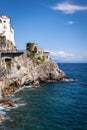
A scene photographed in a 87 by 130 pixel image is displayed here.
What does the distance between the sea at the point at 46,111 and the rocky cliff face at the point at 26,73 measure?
382 cm

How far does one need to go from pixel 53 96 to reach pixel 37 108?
18407 mm

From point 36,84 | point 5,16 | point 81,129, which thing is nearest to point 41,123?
point 81,129

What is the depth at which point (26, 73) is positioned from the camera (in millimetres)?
100875

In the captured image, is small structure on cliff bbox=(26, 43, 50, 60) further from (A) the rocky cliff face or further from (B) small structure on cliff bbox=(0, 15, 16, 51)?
(B) small structure on cliff bbox=(0, 15, 16, 51)

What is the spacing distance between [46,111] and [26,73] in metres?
38.5

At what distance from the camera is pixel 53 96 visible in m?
84.4

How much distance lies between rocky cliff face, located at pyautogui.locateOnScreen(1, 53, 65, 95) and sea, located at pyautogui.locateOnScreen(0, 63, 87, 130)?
3.82 metres

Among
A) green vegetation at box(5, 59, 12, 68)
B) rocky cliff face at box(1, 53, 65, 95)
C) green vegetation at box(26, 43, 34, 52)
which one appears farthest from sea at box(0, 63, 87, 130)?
→ green vegetation at box(26, 43, 34, 52)

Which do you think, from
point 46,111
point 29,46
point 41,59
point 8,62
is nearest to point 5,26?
point 8,62

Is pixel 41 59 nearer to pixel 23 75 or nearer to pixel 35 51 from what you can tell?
pixel 35 51

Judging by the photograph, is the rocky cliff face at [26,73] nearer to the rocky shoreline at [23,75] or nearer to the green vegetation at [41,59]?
the rocky shoreline at [23,75]

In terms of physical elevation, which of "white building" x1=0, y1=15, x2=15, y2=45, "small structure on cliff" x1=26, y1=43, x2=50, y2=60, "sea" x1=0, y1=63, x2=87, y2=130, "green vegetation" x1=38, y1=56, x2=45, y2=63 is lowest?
"sea" x1=0, y1=63, x2=87, y2=130

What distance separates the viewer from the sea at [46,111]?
52.9m

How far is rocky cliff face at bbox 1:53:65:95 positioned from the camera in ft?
281
